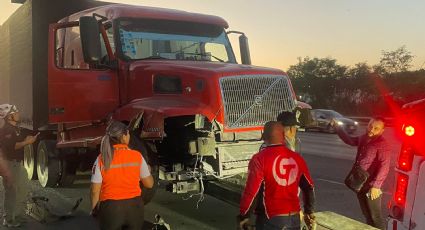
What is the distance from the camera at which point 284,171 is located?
3727mm

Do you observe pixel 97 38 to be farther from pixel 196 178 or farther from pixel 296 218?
pixel 296 218

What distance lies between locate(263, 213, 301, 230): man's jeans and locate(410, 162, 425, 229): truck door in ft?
3.01

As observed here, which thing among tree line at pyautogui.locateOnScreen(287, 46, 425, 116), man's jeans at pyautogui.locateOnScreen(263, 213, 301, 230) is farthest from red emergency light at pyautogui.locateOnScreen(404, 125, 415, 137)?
tree line at pyautogui.locateOnScreen(287, 46, 425, 116)

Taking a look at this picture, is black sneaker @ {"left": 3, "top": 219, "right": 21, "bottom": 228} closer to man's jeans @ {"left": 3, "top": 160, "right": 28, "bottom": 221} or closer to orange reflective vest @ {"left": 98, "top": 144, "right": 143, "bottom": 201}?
man's jeans @ {"left": 3, "top": 160, "right": 28, "bottom": 221}

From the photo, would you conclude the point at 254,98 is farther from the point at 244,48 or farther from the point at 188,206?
the point at 244,48

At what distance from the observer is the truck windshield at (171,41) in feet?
25.5

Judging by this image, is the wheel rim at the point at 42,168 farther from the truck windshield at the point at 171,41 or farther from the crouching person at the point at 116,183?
the crouching person at the point at 116,183

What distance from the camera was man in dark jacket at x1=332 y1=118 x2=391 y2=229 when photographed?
5.32 meters

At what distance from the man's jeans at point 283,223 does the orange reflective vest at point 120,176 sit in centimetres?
127

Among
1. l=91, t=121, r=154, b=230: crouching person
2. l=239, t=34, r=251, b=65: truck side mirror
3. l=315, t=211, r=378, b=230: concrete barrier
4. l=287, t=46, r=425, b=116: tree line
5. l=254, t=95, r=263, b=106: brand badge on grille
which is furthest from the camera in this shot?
l=287, t=46, r=425, b=116: tree line

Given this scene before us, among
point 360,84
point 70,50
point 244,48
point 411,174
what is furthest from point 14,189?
point 360,84

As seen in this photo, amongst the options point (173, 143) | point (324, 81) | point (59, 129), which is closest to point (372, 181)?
point (173, 143)

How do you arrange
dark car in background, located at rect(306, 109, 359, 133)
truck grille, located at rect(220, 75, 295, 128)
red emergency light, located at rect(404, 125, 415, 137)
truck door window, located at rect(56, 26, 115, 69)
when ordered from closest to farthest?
red emergency light, located at rect(404, 125, 415, 137) → truck grille, located at rect(220, 75, 295, 128) → truck door window, located at rect(56, 26, 115, 69) → dark car in background, located at rect(306, 109, 359, 133)

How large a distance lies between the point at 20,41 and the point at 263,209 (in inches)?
316
